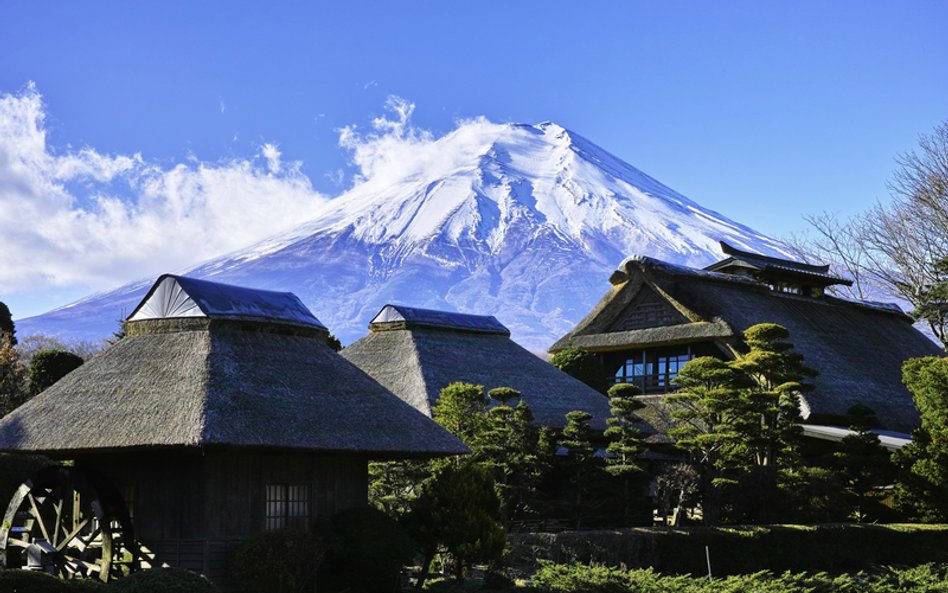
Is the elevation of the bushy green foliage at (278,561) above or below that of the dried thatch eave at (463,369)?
below

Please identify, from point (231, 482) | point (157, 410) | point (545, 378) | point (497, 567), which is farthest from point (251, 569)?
point (545, 378)

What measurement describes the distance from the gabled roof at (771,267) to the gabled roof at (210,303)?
25.2 meters

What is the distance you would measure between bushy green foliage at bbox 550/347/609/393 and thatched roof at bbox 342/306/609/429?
280cm

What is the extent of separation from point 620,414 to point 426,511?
10412 mm

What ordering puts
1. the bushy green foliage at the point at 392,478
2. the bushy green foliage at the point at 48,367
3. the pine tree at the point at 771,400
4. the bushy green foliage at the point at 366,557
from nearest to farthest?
the bushy green foliage at the point at 366,557 → the bushy green foliage at the point at 392,478 → the pine tree at the point at 771,400 → the bushy green foliage at the point at 48,367

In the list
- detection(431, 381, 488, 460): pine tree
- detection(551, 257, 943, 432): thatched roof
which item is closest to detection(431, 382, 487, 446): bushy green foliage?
detection(431, 381, 488, 460): pine tree

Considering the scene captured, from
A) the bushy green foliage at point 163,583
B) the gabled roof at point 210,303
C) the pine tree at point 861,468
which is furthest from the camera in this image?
the pine tree at point 861,468

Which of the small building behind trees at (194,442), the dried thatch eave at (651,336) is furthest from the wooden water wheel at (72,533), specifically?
the dried thatch eave at (651,336)

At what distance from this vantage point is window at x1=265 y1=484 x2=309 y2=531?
21688 millimetres

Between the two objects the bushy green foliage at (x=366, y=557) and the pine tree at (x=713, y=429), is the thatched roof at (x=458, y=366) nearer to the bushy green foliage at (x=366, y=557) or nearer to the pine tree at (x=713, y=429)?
the pine tree at (x=713, y=429)

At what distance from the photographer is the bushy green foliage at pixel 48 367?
121ft

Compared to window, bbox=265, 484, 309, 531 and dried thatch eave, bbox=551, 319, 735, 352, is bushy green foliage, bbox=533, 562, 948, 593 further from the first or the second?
dried thatch eave, bbox=551, 319, 735, 352

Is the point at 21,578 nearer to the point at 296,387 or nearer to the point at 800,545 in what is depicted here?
the point at 296,387

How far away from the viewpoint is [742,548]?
25781mm
